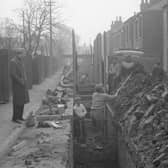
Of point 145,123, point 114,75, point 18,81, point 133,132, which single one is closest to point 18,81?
point 18,81

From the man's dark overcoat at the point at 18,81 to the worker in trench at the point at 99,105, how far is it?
368 centimetres

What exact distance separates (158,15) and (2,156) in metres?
25.1

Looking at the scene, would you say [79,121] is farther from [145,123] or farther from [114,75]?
[114,75]

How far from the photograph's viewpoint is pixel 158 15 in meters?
29.2

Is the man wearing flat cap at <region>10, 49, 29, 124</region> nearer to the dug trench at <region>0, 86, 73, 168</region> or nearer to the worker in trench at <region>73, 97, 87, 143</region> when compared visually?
the dug trench at <region>0, 86, 73, 168</region>

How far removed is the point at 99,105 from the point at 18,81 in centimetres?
449

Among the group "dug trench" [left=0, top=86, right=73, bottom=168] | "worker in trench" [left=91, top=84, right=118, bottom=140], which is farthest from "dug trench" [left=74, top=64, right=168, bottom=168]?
"dug trench" [left=0, top=86, right=73, bottom=168]

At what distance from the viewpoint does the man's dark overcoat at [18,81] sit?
849cm

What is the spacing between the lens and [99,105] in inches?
488

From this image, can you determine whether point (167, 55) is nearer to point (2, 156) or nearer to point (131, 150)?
point (131, 150)

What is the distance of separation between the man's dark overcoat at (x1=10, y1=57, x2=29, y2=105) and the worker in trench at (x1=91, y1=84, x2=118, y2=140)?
145 inches

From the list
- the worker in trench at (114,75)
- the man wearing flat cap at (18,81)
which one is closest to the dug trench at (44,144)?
the man wearing flat cap at (18,81)

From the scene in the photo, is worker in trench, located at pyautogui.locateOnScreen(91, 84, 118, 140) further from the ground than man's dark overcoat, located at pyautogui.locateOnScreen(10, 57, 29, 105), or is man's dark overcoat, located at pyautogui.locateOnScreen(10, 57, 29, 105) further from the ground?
man's dark overcoat, located at pyautogui.locateOnScreen(10, 57, 29, 105)

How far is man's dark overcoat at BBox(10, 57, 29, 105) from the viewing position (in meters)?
8.49
